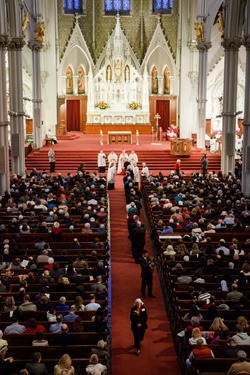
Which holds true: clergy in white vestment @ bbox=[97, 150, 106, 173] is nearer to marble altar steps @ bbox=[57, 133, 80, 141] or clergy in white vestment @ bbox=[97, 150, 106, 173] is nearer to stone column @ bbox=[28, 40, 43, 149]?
stone column @ bbox=[28, 40, 43, 149]

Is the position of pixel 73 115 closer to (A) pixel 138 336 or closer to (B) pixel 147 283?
(B) pixel 147 283

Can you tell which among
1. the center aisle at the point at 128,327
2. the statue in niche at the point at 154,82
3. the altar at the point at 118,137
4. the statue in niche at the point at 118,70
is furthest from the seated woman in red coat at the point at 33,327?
the statue in niche at the point at 154,82

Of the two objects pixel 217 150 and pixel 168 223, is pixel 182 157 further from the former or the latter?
pixel 168 223

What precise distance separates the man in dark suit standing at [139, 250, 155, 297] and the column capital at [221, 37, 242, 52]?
740 inches

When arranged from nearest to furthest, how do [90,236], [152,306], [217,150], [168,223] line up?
1. [152,306]
2. [90,236]
3. [168,223]
4. [217,150]

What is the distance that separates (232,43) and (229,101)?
3.11 metres

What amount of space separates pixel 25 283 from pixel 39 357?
3.68m

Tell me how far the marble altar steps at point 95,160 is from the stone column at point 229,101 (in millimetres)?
2791

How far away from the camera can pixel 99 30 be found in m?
47.8

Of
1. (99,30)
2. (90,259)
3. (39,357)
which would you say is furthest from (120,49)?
(39,357)

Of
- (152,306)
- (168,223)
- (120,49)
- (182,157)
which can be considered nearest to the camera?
(152,306)

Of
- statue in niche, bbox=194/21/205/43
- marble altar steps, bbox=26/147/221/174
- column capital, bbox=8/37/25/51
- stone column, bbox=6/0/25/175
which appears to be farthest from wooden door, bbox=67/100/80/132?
column capital, bbox=8/37/25/51

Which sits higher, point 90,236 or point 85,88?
point 85,88

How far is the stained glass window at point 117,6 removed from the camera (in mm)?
48031
